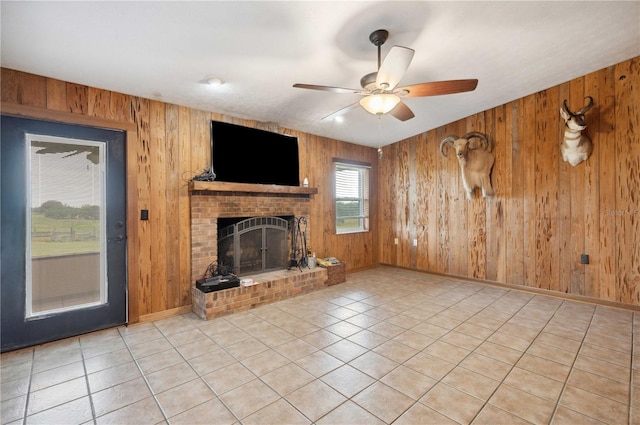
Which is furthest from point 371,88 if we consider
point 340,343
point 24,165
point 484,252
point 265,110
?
point 484,252

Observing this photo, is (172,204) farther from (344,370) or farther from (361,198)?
(361,198)

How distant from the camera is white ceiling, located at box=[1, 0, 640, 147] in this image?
6.80 feet

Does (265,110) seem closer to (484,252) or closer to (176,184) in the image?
(176,184)

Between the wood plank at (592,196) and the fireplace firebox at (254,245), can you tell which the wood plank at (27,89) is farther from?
the wood plank at (592,196)

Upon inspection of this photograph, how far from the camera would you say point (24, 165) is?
256 centimetres

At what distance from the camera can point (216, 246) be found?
368 centimetres

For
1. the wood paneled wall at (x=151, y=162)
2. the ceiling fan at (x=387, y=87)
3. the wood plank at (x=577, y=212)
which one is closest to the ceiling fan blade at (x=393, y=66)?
the ceiling fan at (x=387, y=87)

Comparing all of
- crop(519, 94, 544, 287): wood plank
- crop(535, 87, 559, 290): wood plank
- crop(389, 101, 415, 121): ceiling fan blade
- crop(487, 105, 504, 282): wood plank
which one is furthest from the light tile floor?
crop(389, 101, 415, 121): ceiling fan blade

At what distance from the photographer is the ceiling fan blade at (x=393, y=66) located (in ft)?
6.45

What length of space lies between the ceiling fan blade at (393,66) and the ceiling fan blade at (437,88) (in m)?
0.17

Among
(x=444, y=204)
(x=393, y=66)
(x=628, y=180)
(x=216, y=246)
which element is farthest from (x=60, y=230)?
(x=628, y=180)

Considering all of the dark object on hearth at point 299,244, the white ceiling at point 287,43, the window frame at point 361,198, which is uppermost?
the white ceiling at point 287,43

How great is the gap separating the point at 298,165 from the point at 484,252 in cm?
332

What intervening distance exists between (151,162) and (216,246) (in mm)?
1243
